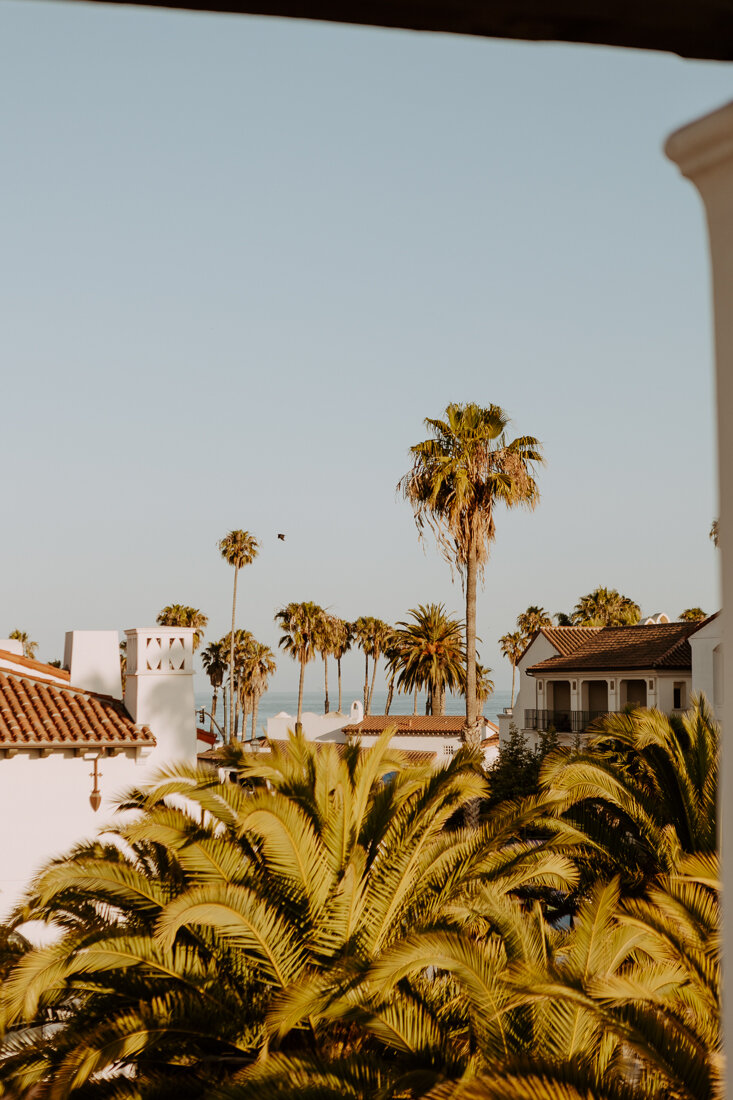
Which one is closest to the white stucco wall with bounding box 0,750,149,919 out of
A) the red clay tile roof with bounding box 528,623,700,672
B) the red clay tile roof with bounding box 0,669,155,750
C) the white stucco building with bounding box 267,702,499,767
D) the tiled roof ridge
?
the red clay tile roof with bounding box 0,669,155,750

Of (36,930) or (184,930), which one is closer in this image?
(184,930)

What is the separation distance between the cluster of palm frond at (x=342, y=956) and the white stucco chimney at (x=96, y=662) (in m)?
8.84

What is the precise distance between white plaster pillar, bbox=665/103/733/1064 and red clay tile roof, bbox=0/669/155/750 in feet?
57.1

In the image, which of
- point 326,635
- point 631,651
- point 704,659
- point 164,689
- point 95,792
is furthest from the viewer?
point 326,635

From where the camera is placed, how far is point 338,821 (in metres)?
11.5

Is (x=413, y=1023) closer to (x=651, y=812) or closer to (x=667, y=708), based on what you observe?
(x=651, y=812)

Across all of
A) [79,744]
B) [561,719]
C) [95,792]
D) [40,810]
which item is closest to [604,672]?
[561,719]

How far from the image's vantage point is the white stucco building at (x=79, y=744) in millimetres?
17766

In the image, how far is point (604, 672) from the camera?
4447 centimetres

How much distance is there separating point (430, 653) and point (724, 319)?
213ft

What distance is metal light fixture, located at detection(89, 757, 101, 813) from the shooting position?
1817 cm

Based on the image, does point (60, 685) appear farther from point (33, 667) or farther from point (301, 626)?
point (301, 626)

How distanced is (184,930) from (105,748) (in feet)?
26.2

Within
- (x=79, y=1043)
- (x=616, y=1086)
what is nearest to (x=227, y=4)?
(x=616, y=1086)
